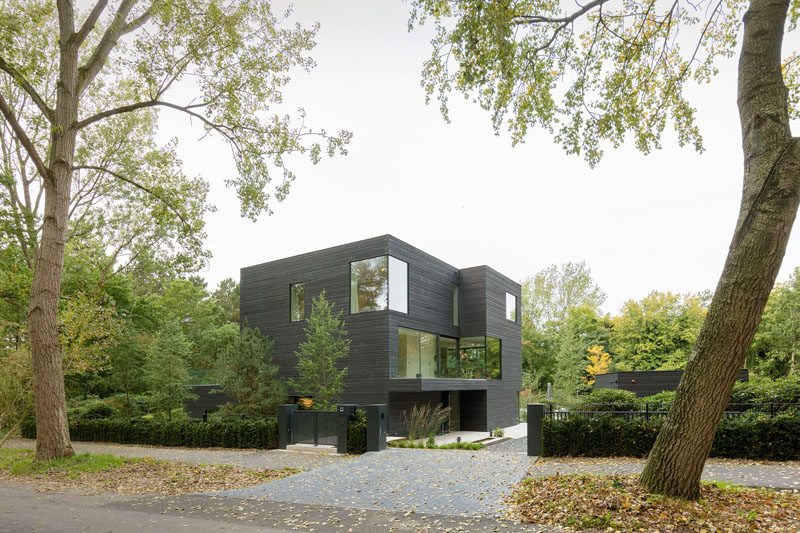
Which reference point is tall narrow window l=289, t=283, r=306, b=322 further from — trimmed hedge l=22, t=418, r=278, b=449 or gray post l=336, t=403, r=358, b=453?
gray post l=336, t=403, r=358, b=453

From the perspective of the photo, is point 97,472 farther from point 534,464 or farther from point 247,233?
point 247,233

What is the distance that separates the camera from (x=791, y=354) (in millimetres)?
28406

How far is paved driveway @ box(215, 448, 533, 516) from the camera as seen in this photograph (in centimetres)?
718

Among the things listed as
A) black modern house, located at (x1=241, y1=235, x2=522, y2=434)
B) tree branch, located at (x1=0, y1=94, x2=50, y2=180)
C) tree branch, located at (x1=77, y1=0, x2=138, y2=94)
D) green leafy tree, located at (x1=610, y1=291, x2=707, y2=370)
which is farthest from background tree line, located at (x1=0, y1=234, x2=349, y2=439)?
green leafy tree, located at (x1=610, y1=291, x2=707, y2=370)

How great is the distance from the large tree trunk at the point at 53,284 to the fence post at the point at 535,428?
10126 mm

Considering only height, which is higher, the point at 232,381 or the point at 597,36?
the point at 597,36

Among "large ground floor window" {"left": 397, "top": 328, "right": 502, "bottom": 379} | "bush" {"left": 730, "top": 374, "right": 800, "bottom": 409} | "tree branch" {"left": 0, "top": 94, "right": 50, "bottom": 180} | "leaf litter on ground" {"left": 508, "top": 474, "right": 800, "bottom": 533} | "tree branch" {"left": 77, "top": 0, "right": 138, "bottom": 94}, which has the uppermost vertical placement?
"tree branch" {"left": 77, "top": 0, "right": 138, "bottom": 94}

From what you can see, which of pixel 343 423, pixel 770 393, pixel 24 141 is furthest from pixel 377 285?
pixel 770 393

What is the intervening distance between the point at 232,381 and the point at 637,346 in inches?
1005

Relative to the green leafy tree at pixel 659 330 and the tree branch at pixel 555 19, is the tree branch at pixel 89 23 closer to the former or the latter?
the tree branch at pixel 555 19

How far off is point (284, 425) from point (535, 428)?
6520 mm

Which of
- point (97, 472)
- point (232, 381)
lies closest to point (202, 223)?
point (232, 381)

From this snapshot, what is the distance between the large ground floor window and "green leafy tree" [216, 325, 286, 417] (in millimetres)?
4571

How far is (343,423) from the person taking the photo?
12758 millimetres
